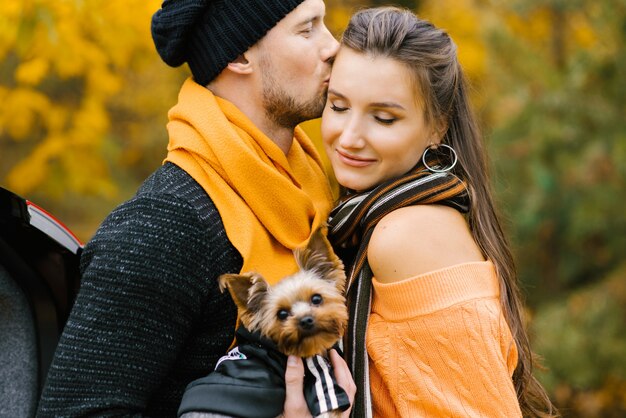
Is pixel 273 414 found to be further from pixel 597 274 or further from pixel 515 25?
pixel 515 25

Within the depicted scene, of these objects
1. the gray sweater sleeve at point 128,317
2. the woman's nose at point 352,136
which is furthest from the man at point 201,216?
the woman's nose at point 352,136

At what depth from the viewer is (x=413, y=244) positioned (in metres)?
2.38

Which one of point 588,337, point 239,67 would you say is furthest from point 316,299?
point 588,337

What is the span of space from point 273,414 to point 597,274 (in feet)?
20.7

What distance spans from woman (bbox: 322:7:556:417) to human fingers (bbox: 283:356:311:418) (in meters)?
0.27

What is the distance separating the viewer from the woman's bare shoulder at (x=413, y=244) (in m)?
2.37

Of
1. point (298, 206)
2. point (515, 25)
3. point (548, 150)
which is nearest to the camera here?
point (298, 206)

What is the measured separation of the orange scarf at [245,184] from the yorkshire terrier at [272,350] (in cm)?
16

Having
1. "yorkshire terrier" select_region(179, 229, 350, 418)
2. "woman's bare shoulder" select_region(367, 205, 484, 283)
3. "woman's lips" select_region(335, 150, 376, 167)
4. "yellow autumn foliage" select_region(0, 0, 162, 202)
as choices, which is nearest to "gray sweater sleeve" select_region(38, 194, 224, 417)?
"yorkshire terrier" select_region(179, 229, 350, 418)

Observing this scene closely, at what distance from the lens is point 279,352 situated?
2.24m

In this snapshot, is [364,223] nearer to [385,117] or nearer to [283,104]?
[385,117]

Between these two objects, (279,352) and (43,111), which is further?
(43,111)

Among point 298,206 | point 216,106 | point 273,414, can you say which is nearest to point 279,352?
point 273,414

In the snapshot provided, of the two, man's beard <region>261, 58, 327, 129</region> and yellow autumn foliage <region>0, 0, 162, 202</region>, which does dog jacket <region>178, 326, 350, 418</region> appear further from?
yellow autumn foliage <region>0, 0, 162, 202</region>
